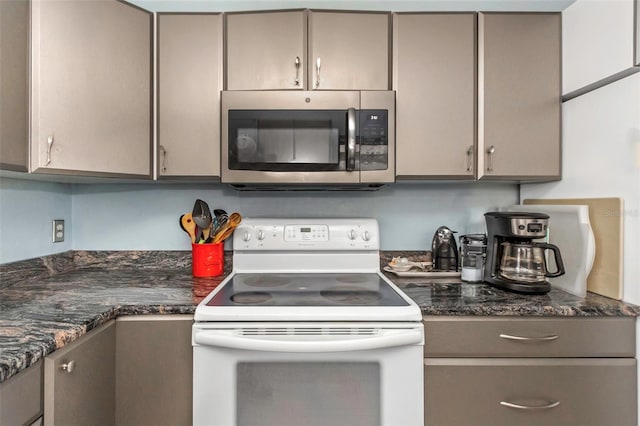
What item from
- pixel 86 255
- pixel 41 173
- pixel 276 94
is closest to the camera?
pixel 41 173

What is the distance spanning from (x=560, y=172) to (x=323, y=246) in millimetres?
1150

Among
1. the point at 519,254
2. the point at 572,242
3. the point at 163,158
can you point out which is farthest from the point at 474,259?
the point at 163,158

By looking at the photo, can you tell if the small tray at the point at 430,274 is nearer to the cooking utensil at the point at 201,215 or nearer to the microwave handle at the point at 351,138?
the microwave handle at the point at 351,138

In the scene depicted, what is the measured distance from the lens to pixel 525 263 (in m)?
1.41

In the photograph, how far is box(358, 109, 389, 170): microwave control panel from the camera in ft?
4.96

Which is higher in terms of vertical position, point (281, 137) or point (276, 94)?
point (276, 94)

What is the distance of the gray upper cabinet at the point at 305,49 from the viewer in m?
1.53

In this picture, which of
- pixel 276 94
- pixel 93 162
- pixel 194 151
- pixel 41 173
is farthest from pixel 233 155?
pixel 41 173

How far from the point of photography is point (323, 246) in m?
1.71

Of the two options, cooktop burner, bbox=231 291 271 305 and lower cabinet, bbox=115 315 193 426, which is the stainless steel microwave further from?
lower cabinet, bbox=115 315 193 426

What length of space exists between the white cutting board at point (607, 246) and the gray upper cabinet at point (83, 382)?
1.83 metres

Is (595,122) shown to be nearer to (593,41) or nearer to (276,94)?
(593,41)

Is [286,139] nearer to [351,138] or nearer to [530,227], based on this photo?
[351,138]

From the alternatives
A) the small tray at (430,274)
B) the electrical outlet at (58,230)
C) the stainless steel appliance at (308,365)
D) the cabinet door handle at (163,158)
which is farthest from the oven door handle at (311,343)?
the electrical outlet at (58,230)
